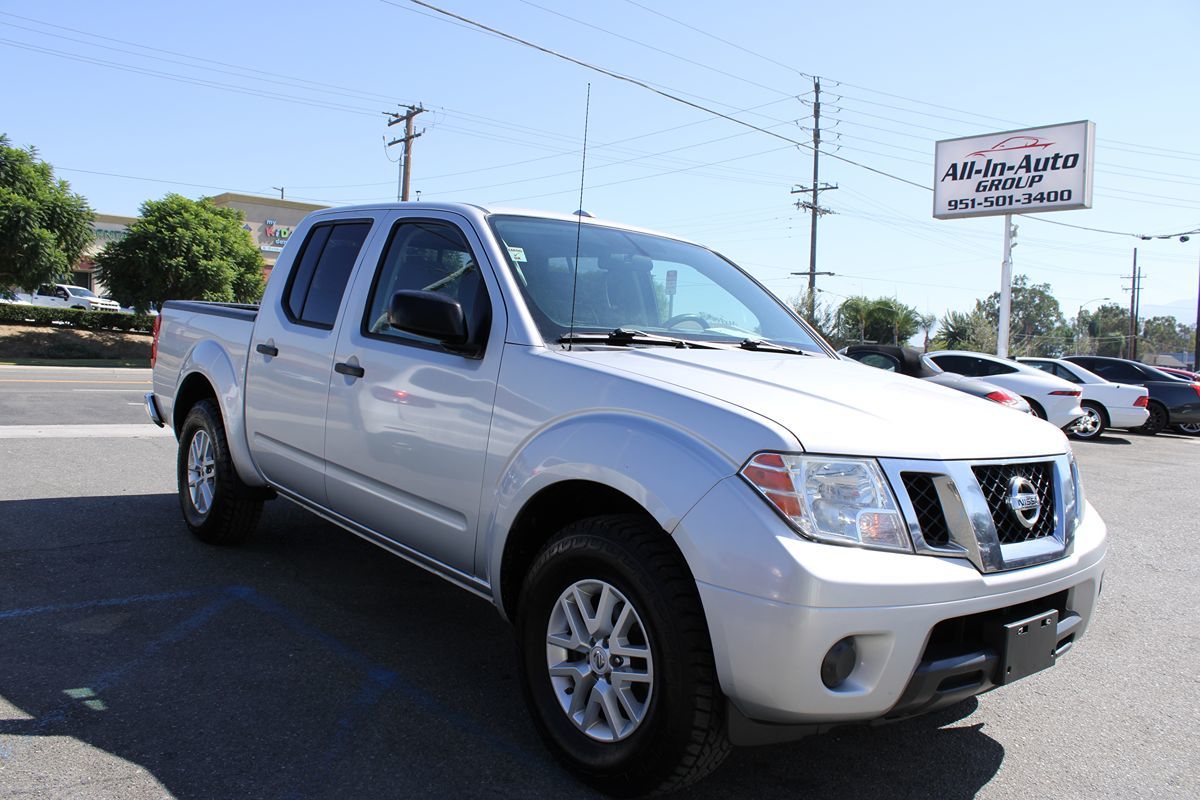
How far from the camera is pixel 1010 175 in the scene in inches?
1092

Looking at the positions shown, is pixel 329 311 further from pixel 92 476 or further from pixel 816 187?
pixel 816 187

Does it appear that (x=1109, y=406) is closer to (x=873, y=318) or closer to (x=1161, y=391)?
(x=1161, y=391)

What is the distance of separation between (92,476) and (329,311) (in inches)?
165

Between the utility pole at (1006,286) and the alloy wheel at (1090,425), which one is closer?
the alloy wheel at (1090,425)

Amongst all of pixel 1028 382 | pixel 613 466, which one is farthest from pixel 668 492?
pixel 1028 382

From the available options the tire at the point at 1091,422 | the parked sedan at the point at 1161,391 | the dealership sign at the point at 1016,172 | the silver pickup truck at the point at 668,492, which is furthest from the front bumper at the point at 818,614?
the dealership sign at the point at 1016,172

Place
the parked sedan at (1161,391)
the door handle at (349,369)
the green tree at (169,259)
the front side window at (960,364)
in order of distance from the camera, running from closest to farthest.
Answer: the door handle at (349,369) → the front side window at (960,364) → the parked sedan at (1161,391) → the green tree at (169,259)

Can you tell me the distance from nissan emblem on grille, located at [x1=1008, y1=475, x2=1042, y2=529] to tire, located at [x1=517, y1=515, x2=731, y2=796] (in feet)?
3.35

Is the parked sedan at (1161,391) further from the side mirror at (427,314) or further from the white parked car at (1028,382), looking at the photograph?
the side mirror at (427,314)

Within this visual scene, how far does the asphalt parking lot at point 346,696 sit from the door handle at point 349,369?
118cm

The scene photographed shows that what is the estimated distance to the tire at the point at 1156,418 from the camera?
Answer: 18341 mm

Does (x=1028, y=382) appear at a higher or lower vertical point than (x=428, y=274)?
lower

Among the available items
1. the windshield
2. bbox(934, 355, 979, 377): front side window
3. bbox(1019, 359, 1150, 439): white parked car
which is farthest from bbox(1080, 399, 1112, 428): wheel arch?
the windshield

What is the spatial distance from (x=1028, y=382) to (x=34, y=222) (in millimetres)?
27332
